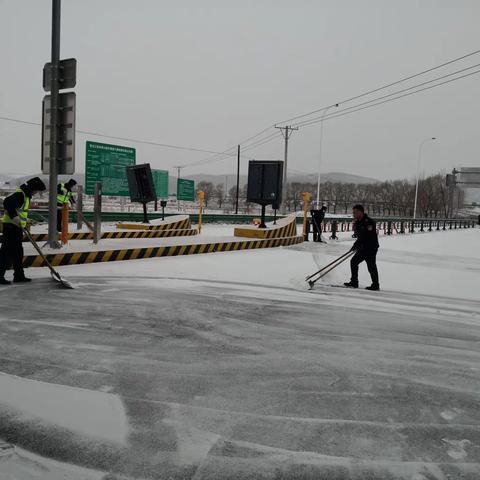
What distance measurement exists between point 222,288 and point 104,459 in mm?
5740

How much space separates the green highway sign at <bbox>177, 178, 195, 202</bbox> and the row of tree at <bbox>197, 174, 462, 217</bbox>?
2778 cm

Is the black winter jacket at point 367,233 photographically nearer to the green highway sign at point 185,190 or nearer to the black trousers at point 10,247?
the black trousers at point 10,247

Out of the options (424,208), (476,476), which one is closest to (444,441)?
(476,476)

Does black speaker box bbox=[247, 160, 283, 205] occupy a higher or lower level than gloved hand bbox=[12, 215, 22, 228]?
higher

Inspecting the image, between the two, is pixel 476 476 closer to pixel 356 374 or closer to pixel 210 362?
pixel 356 374

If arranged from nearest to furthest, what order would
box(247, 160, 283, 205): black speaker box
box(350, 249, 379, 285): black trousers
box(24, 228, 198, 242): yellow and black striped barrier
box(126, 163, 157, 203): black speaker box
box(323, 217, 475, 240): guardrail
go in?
box(350, 249, 379, 285): black trousers → box(24, 228, 198, 242): yellow and black striped barrier → box(247, 160, 283, 205): black speaker box → box(126, 163, 157, 203): black speaker box → box(323, 217, 475, 240): guardrail

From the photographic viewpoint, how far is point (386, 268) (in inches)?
491

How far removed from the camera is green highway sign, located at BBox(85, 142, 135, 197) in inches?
1030

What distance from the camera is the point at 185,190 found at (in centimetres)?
4494

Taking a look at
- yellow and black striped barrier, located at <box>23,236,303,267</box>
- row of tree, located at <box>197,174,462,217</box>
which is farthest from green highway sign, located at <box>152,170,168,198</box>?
row of tree, located at <box>197,174,462,217</box>

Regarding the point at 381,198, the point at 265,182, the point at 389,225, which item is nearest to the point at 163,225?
the point at 265,182

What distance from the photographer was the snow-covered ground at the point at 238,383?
285cm

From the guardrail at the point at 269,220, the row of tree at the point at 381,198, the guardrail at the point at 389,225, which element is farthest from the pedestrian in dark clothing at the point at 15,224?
the row of tree at the point at 381,198

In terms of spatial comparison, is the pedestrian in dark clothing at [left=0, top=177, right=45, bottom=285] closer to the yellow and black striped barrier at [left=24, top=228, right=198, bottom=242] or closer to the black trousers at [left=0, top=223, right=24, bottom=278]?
the black trousers at [left=0, top=223, right=24, bottom=278]
